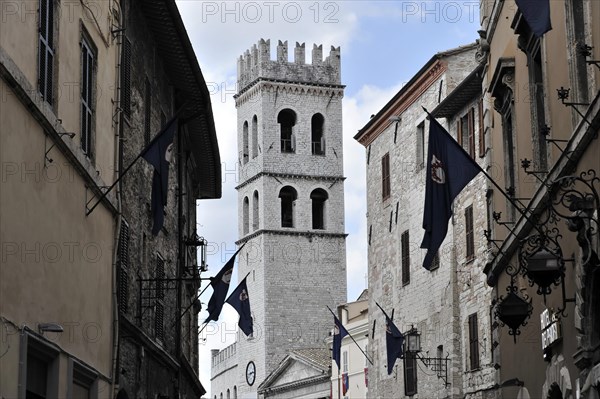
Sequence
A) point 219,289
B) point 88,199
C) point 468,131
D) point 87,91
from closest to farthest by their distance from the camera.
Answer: point 88,199 → point 87,91 → point 219,289 → point 468,131

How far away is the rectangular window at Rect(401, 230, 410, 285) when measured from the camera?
42.6 meters

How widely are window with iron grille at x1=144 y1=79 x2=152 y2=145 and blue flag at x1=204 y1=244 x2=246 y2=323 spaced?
3.43 m

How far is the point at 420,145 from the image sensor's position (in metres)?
41.8

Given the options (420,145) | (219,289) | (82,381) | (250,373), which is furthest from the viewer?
(250,373)

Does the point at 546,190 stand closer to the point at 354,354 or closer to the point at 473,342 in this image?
the point at 473,342

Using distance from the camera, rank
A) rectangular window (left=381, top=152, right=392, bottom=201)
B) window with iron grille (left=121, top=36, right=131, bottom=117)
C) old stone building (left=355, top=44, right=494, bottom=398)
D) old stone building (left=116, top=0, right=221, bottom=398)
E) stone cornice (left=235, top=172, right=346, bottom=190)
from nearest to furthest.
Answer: window with iron grille (left=121, top=36, right=131, bottom=117) < old stone building (left=116, top=0, right=221, bottom=398) < old stone building (left=355, top=44, right=494, bottom=398) < rectangular window (left=381, top=152, right=392, bottom=201) < stone cornice (left=235, top=172, right=346, bottom=190)

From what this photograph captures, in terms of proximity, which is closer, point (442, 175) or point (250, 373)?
point (442, 175)

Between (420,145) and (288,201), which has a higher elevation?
(288,201)

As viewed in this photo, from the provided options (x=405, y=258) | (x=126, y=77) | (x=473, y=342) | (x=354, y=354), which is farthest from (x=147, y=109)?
(x=354, y=354)

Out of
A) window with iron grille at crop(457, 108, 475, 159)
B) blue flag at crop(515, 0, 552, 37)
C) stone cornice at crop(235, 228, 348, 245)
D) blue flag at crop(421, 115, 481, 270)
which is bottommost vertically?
blue flag at crop(421, 115, 481, 270)

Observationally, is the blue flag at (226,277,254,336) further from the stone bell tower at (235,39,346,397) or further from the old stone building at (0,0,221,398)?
the stone bell tower at (235,39,346,397)

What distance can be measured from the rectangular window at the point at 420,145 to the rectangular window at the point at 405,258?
265 centimetres

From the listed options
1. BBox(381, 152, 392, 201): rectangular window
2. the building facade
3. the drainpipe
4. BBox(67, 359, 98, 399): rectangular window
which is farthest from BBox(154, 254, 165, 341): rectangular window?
the building facade

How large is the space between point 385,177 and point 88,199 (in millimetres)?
28625
